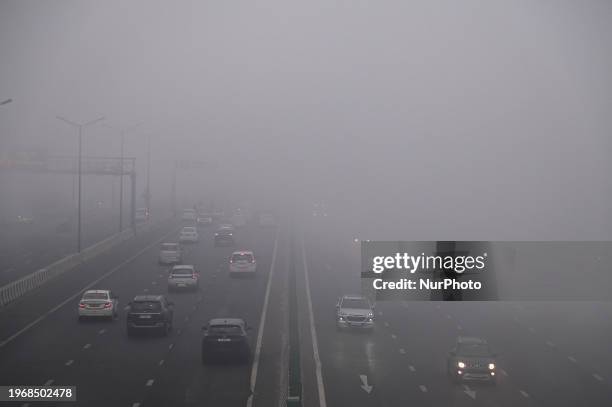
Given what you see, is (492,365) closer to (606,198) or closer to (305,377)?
(305,377)

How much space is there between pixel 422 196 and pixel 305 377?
508ft

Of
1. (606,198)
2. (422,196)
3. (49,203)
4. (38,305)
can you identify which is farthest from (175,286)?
(422,196)

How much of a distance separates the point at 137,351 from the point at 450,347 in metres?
12.7

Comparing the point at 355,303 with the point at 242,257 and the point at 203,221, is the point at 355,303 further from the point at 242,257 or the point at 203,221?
Result: the point at 203,221

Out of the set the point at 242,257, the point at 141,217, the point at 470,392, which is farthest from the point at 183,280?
the point at 141,217

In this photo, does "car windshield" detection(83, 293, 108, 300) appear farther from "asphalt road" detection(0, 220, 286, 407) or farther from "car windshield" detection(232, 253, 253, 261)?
"car windshield" detection(232, 253, 253, 261)

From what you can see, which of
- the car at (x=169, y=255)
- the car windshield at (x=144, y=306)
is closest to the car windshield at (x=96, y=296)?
the car windshield at (x=144, y=306)

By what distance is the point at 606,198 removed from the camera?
149 meters

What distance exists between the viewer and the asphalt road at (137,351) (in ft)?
95.2

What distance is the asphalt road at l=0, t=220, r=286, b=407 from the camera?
95.2 feet

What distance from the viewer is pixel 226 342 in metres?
33.7

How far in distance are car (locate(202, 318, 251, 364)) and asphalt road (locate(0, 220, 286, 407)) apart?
43 centimetres

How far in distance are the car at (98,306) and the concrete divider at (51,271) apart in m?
7.21

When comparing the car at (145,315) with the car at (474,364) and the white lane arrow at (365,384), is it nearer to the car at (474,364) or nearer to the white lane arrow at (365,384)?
the white lane arrow at (365,384)
